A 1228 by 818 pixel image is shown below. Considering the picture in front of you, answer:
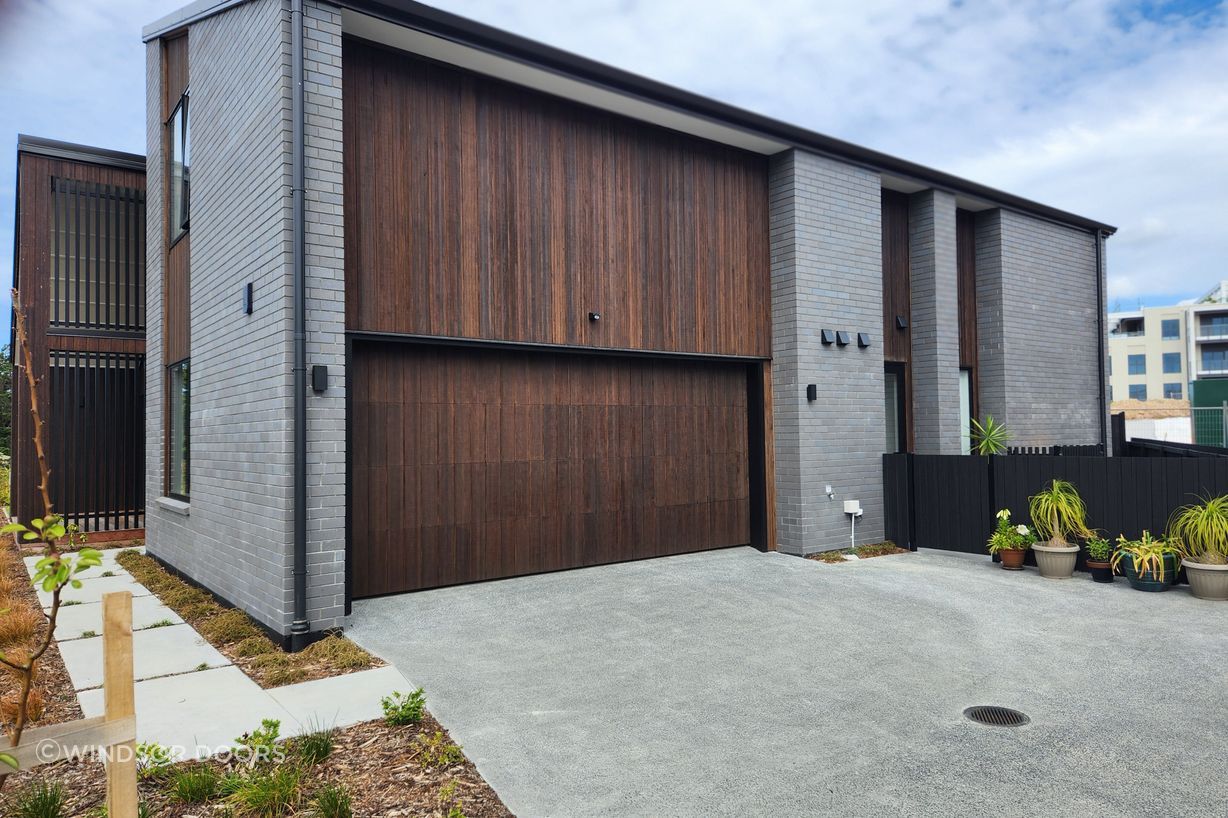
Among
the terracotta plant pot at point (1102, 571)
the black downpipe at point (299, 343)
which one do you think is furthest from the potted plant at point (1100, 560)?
the black downpipe at point (299, 343)

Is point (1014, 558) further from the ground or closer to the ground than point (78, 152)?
closer to the ground

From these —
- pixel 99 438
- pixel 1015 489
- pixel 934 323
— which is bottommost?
pixel 1015 489

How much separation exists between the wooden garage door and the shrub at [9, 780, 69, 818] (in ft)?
12.0

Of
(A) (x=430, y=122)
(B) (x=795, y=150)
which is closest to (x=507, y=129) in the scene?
(A) (x=430, y=122)

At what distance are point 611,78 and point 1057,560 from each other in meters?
7.31

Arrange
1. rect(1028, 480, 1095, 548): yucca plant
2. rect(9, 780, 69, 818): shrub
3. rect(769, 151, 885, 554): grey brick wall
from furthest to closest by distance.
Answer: rect(769, 151, 885, 554): grey brick wall
rect(1028, 480, 1095, 548): yucca plant
rect(9, 780, 69, 818): shrub

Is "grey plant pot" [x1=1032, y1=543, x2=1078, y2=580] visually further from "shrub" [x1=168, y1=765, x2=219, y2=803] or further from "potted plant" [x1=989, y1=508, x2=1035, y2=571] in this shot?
"shrub" [x1=168, y1=765, x2=219, y2=803]

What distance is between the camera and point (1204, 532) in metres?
7.25

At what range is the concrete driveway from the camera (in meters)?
3.39

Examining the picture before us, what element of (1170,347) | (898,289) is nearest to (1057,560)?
(898,289)

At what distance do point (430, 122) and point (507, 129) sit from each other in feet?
2.89

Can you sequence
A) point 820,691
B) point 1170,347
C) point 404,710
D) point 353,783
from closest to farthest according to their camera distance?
point 353,783
point 404,710
point 820,691
point 1170,347

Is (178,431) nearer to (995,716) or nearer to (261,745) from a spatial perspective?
(261,745)

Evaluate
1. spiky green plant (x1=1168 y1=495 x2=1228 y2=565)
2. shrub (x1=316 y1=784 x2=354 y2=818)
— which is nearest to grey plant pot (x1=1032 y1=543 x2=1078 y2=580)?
spiky green plant (x1=1168 y1=495 x2=1228 y2=565)
